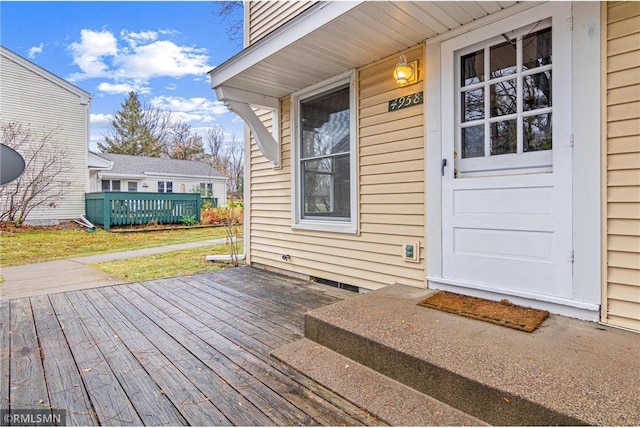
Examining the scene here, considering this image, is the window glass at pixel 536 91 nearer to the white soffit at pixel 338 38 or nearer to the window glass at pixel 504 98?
the window glass at pixel 504 98

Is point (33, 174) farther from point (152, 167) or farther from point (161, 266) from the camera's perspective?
point (161, 266)

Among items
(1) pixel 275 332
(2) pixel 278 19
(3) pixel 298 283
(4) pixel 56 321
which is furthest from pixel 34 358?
(2) pixel 278 19

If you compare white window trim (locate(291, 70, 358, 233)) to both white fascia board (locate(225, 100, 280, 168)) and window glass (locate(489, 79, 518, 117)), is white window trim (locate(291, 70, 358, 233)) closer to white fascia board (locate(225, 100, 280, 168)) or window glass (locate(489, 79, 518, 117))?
white fascia board (locate(225, 100, 280, 168))

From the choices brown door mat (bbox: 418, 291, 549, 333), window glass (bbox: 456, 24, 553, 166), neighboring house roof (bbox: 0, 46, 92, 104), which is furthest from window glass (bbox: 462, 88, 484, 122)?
neighboring house roof (bbox: 0, 46, 92, 104)

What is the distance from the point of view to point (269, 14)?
15.5 feet

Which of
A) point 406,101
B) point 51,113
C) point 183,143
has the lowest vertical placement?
point 406,101

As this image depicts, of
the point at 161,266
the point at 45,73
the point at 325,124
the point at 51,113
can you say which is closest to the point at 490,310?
the point at 325,124

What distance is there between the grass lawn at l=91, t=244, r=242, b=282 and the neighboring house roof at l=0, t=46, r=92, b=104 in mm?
9671

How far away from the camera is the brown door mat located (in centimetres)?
208

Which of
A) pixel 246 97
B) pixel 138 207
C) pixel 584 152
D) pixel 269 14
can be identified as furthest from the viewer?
pixel 138 207

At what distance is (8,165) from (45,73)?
1316 centimetres

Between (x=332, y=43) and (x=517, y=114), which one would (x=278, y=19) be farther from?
(x=517, y=114)

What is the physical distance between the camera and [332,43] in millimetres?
2936

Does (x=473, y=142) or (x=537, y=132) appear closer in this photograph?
(x=537, y=132)
